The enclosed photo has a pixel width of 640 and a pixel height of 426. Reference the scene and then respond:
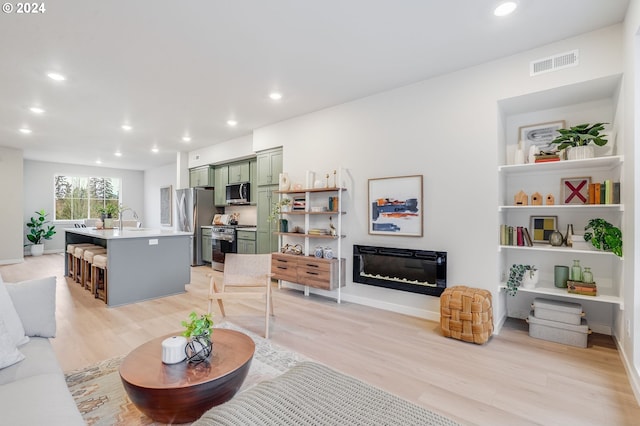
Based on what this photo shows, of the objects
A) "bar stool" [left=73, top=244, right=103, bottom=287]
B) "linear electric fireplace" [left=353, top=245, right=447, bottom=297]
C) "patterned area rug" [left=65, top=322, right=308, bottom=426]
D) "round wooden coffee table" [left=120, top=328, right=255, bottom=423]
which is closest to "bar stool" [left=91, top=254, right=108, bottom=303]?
"bar stool" [left=73, top=244, right=103, bottom=287]

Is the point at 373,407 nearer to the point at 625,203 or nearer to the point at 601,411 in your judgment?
the point at 601,411

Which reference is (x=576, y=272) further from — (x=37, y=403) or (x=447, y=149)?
(x=37, y=403)

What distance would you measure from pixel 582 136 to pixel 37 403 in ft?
13.8

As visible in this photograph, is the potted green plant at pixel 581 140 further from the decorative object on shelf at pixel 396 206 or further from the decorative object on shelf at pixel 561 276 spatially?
the decorative object on shelf at pixel 396 206

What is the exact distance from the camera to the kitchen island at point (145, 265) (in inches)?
159

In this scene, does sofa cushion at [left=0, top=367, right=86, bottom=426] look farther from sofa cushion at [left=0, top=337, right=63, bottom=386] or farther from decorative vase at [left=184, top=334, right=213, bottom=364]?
decorative vase at [left=184, top=334, right=213, bottom=364]

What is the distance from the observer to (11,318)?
5.71 ft

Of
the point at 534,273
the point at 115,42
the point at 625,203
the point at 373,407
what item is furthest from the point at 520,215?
the point at 115,42

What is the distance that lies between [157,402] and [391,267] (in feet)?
9.42

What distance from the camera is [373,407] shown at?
1036 millimetres

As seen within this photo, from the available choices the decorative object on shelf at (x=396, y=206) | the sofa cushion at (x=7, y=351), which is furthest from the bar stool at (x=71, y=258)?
the decorative object on shelf at (x=396, y=206)

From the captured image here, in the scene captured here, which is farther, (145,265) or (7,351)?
(145,265)

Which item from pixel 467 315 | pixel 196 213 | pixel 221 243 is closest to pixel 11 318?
pixel 467 315

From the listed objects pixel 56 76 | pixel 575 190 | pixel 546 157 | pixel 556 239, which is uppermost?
pixel 56 76
